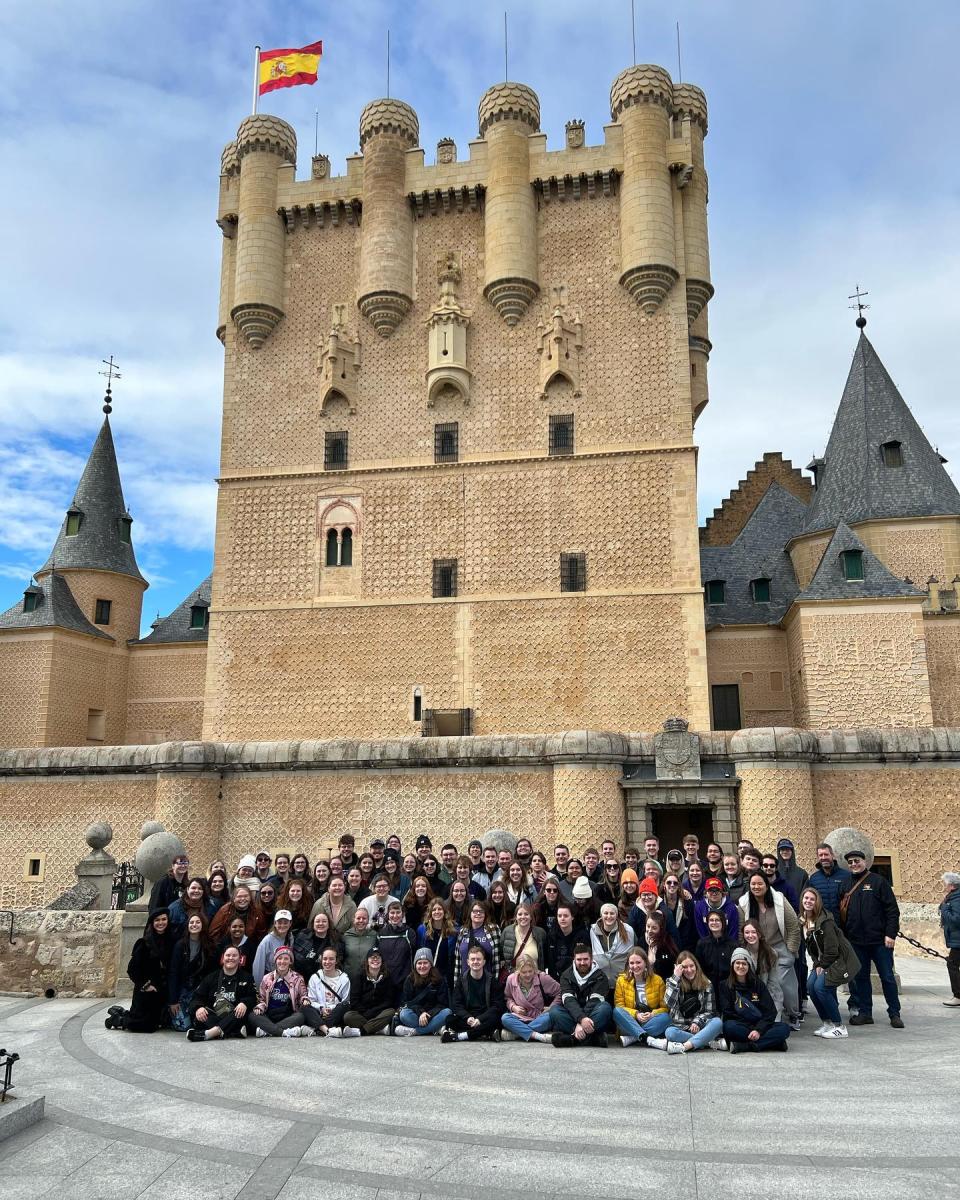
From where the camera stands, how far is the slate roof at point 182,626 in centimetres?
2994

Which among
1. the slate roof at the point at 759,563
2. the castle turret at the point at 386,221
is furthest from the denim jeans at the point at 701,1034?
the castle turret at the point at 386,221

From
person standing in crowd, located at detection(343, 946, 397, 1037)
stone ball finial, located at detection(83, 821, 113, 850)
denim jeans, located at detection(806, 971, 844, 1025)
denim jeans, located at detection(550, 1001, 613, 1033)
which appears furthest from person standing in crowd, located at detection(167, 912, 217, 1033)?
stone ball finial, located at detection(83, 821, 113, 850)

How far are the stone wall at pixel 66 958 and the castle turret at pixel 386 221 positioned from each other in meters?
18.5

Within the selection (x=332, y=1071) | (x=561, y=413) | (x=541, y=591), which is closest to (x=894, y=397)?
(x=561, y=413)

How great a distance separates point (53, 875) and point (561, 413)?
1508cm

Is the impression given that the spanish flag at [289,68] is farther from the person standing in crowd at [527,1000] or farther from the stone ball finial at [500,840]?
the person standing in crowd at [527,1000]

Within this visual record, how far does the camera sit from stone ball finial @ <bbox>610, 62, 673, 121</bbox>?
24328mm

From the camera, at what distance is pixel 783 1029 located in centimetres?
699

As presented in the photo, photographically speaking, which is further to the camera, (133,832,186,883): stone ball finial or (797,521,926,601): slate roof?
(797,521,926,601): slate roof

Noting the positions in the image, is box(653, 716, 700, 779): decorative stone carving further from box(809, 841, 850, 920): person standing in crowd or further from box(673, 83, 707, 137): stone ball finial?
box(673, 83, 707, 137): stone ball finial

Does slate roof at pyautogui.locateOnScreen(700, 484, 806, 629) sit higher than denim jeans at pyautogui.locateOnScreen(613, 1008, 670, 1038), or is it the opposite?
slate roof at pyautogui.locateOnScreen(700, 484, 806, 629)

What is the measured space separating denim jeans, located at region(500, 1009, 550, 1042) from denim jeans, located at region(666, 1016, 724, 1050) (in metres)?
0.94

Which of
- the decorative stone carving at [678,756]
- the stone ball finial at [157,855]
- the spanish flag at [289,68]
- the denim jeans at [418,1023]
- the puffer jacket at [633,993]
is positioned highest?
the spanish flag at [289,68]

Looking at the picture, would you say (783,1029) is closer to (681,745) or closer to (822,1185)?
(822,1185)
